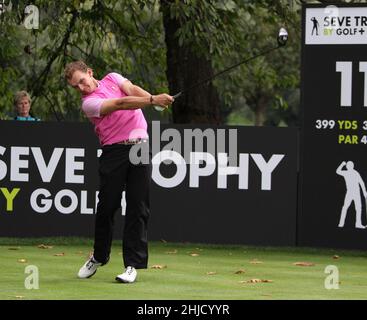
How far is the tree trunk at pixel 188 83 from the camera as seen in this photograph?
17891 millimetres

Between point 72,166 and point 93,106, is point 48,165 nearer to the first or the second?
point 72,166

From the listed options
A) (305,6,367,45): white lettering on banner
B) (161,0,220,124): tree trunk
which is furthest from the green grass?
(161,0,220,124): tree trunk

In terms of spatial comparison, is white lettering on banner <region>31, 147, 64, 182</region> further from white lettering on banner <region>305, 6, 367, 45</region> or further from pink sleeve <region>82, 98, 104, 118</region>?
pink sleeve <region>82, 98, 104, 118</region>

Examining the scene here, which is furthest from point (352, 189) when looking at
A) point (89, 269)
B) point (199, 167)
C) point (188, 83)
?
point (188, 83)

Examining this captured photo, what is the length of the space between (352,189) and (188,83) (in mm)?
5399

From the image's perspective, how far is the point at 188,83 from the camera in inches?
706

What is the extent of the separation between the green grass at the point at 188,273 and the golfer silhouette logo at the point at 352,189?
392 mm

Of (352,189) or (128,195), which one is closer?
(128,195)

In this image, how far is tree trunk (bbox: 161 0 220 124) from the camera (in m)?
17.9

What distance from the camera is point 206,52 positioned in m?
16.8

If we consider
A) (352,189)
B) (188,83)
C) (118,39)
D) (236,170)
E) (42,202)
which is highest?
(118,39)

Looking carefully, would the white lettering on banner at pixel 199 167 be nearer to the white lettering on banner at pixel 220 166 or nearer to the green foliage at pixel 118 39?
the white lettering on banner at pixel 220 166

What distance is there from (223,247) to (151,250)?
95 cm
